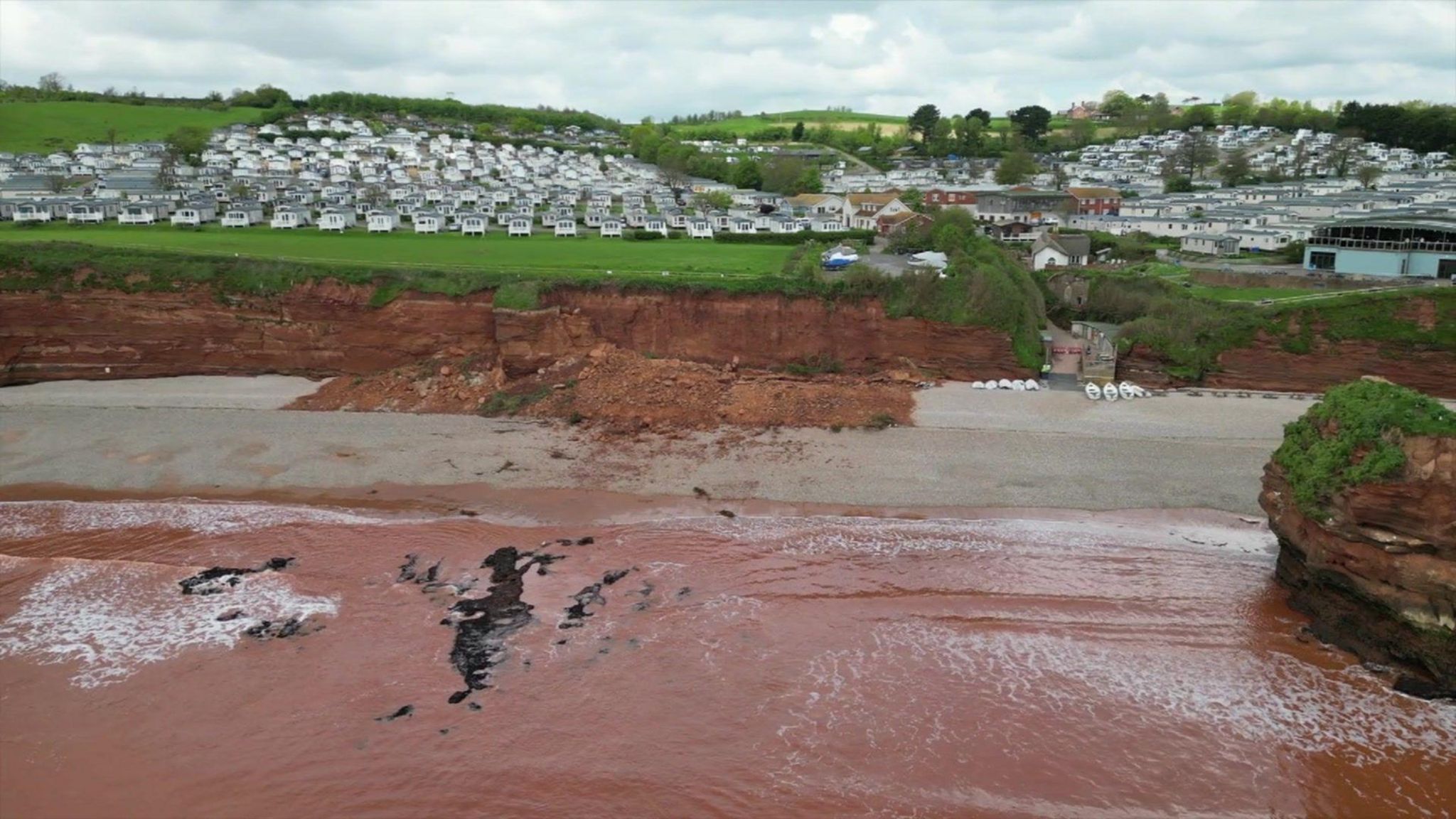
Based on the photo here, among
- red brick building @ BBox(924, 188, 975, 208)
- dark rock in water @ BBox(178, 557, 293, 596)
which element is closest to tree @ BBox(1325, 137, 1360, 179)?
red brick building @ BBox(924, 188, 975, 208)

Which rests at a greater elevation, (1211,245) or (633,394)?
(1211,245)

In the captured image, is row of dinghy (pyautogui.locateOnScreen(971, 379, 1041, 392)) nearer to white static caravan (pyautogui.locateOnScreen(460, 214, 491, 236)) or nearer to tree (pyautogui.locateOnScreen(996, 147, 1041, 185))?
white static caravan (pyautogui.locateOnScreen(460, 214, 491, 236))

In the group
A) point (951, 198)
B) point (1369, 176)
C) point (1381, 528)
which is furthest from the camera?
point (1369, 176)

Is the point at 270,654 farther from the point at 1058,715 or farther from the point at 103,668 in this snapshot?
the point at 1058,715

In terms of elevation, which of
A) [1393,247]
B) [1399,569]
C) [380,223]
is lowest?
[1399,569]

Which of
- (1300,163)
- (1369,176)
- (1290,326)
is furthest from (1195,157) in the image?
(1290,326)

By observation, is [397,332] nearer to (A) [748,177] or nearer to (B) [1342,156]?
(A) [748,177]

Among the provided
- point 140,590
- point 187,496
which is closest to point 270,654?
point 140,590
